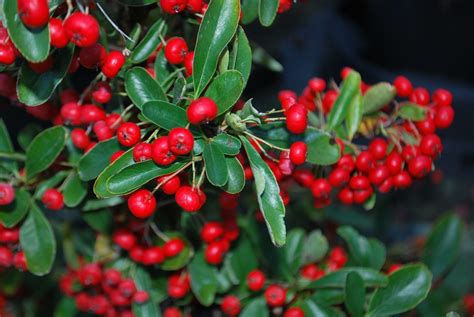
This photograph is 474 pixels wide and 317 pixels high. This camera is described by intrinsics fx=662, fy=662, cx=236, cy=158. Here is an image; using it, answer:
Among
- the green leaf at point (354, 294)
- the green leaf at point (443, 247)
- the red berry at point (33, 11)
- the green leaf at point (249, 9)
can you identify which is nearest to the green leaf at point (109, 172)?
the red berry at point (33, 11)

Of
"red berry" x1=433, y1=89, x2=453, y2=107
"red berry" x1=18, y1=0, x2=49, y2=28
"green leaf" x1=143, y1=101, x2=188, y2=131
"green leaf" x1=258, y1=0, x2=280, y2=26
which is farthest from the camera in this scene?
"red berry" x1=433, y1=89, x2=453, y2=107

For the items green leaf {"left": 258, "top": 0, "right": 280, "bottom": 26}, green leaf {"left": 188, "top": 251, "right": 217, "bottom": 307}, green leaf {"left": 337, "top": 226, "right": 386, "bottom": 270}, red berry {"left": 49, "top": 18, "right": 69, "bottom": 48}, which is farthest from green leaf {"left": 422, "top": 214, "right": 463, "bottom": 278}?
red berry {"left": 49, "top": 18, "right": 69, "bottom": 48}

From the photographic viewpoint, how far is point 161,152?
86cm

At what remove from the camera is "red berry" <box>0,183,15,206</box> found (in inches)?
41.7

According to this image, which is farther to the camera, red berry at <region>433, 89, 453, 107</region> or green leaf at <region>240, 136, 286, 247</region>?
red berry at <region>433, 89, 453, 107</region>

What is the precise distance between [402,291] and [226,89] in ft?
1.70

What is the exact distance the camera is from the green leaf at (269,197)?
89 centimetres

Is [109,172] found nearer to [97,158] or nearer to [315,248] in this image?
[97,158]

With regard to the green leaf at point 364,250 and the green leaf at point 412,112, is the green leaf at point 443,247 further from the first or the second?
the green leaf at point 412,112

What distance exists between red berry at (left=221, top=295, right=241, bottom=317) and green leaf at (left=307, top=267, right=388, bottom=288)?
0.46 feet

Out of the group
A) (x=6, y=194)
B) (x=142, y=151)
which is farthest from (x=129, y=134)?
(x=6, y=194)

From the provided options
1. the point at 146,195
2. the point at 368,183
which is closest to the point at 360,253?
the point at 368,183

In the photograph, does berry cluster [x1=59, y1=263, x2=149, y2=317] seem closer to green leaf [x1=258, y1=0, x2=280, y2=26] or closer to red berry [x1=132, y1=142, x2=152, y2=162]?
red berry [x1=132, y1=142, x2=152, y2=162]

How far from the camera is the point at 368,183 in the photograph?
3.67 feet
